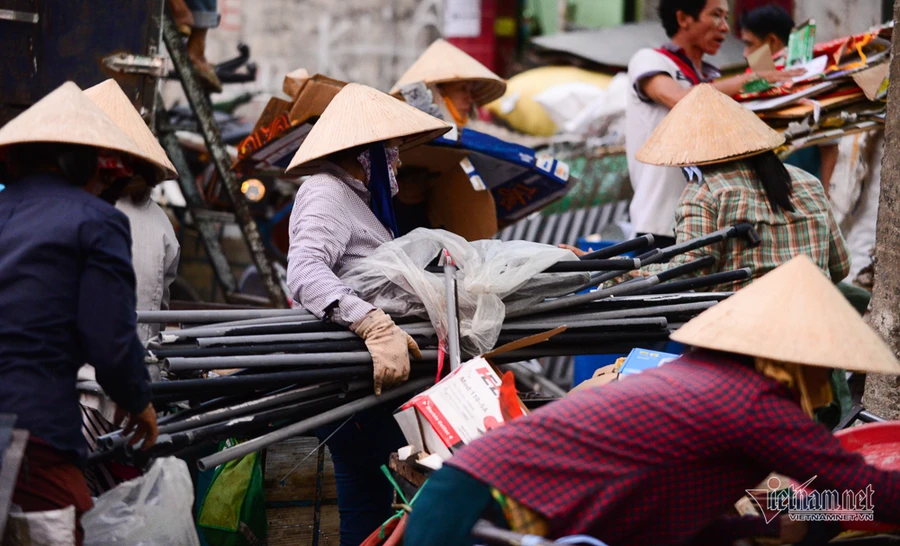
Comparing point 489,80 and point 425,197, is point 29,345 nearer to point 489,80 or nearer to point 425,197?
point 425,197

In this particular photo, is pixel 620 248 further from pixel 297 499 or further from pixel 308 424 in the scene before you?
pixel 297 499

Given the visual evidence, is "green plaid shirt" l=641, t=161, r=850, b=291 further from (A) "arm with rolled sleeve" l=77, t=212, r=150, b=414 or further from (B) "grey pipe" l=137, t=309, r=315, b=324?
(A) "arm with rolled sleeve" l=77, t=212, r=150, b=414

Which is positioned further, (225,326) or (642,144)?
(642,144)

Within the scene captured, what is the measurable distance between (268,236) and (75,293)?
19.9ft


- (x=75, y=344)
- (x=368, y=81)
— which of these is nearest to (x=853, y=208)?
(x=75, y=344)

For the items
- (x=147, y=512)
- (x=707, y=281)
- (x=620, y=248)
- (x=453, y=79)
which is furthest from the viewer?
(x=453, y=79)

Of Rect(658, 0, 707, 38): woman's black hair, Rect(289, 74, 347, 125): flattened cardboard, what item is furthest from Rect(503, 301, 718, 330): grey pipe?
Rect(658, 0, 707, 38): woman's black hair

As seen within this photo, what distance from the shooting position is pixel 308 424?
3336mm

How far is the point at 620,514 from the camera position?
2.51 meters

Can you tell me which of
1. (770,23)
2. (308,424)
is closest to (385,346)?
(308,424)

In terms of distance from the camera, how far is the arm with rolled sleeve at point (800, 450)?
8.02 ft

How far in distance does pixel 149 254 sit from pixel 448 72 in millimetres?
2323

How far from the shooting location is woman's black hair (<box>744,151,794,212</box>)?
13.9 feet

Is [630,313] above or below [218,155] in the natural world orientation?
below
